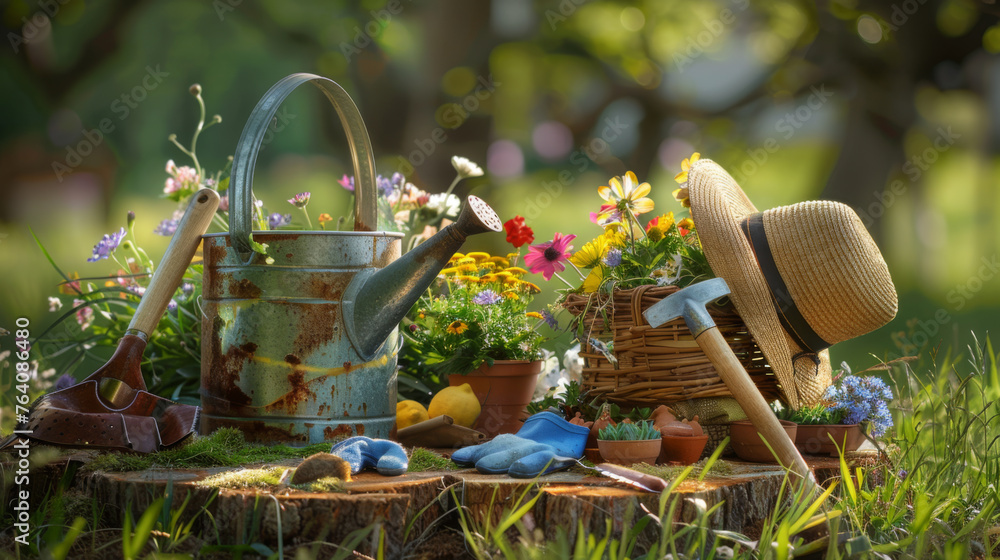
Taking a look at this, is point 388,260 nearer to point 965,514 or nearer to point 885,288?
point 885,288

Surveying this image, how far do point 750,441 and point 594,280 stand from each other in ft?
1.75

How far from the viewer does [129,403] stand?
5.56 ft

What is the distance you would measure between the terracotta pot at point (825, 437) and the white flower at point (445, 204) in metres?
1.54

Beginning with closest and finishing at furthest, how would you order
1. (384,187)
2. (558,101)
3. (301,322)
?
1. (301,322)
2. (384,187)
3. (558,101)

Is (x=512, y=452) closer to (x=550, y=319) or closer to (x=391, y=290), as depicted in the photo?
(x=391, y=290)

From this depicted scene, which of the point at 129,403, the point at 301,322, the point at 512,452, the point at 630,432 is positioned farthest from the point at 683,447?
the point at 129,403

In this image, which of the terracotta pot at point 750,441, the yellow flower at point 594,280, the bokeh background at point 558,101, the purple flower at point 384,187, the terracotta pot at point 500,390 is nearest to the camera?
the terracotta pot at point 750,441

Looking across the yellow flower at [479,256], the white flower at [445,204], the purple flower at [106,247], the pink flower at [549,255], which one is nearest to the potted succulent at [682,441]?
the pink flower at [549,255]

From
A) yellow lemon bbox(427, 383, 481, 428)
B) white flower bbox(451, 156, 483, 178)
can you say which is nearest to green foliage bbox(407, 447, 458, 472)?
yellow lemon bbox(427, 383, 481, 428)

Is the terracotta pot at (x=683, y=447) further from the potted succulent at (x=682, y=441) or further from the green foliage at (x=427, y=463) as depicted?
the green foliage at (x=427, y=463)

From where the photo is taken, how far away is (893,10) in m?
4.14

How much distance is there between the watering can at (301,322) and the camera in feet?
5.36

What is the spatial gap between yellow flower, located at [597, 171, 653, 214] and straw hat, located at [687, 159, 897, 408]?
0.17 meters

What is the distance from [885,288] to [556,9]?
344 centimetres
